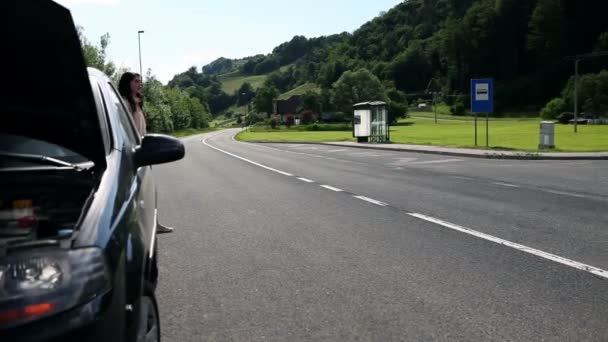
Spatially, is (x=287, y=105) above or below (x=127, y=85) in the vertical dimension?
above

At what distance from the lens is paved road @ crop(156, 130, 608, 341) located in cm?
377

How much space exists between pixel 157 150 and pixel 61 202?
3.65 ft

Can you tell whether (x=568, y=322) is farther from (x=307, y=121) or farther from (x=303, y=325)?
(x=307, y=121)

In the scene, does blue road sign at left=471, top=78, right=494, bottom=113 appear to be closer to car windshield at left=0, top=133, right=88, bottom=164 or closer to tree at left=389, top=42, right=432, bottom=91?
car windshield at left=0, top=133, right=88, bottom=164

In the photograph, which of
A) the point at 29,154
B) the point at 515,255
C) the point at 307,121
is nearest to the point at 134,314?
the point at 29,154

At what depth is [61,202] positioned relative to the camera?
86.7 inches

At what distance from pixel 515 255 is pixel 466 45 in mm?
151563

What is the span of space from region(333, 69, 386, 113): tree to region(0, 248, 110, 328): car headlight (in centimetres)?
12393

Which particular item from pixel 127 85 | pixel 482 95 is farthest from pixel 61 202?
pixel 482 95

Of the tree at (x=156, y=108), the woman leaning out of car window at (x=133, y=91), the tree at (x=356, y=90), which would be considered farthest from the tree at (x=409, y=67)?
the woman leaning out of car window at (x=133, y=91)

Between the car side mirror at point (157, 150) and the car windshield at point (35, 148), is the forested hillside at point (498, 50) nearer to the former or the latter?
the car side mirror at point (157, 150)

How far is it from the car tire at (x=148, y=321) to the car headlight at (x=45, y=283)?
50cm

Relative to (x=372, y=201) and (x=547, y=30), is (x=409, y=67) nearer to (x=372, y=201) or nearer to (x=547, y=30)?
(x=547, y=30)

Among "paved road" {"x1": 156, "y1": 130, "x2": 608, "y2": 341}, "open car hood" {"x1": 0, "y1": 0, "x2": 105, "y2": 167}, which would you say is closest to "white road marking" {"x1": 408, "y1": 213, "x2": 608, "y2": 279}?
"paved road" {"x1": 156, "y1": 130, "x2": 608, "y2": 341}
